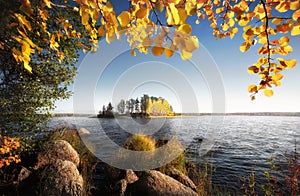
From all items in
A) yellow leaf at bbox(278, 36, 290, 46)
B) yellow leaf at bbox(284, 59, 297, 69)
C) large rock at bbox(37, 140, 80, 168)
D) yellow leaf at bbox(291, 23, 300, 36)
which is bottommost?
large rock at bbox(37, 140, 80, 168)

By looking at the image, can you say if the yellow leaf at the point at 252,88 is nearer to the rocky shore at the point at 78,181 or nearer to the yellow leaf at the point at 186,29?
the yellow leaf at the point at 186,29

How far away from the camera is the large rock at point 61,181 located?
141 inches

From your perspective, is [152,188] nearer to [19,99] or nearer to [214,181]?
[214,181]

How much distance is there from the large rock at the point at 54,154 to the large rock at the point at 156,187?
7.61 ft

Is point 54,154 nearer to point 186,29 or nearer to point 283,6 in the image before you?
point 186,29

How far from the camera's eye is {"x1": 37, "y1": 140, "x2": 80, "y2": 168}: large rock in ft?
15.9

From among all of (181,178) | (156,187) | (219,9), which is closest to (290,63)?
(219,9)

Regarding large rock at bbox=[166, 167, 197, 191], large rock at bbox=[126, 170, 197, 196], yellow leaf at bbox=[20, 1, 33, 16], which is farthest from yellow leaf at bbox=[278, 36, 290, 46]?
large rock at bbox=[166, 167, 197, 191]

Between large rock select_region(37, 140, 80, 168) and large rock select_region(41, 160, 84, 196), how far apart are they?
772 mm

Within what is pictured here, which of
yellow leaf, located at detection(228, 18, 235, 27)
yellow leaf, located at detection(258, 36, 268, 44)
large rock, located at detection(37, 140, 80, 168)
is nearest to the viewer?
yellow leaf, located at detection(258, 36, 268, 44)

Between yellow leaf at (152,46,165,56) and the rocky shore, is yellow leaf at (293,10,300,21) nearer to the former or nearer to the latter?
yellow leaf at (152,46,165,56)

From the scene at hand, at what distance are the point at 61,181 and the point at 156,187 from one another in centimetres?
219

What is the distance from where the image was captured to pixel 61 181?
375cm

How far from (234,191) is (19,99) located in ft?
23.1
